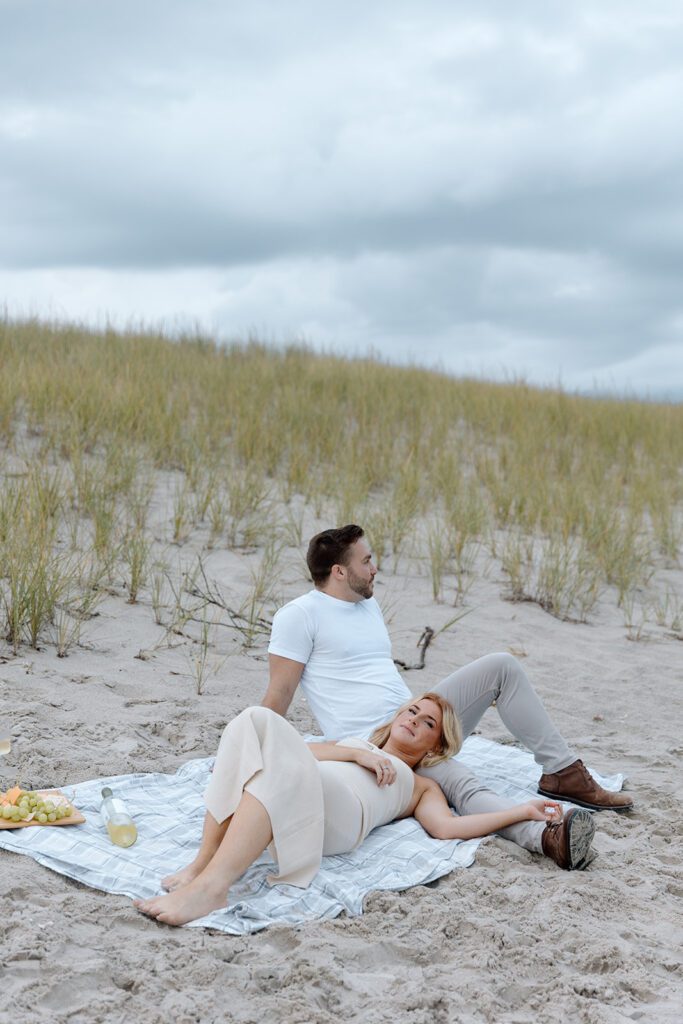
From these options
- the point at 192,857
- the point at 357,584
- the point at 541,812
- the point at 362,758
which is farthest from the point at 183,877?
the point at 357,584

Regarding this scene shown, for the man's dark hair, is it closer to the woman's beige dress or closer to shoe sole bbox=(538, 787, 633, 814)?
the woman's beige dress

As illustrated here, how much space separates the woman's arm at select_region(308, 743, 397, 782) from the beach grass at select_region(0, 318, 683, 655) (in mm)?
2449

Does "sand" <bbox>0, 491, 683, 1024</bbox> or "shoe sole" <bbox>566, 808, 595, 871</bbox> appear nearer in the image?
"sand" <bbox>0, 491, 683, 1024</bbox>

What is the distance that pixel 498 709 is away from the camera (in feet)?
14.0

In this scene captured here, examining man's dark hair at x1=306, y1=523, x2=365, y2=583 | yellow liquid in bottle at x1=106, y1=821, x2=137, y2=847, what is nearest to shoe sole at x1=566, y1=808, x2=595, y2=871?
man's dark hair at x1=306, y1=523, x2=365, y2=583

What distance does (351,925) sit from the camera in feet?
10.5

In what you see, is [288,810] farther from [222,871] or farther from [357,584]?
[357,584]

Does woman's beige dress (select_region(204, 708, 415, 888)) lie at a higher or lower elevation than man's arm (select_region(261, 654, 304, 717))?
lower

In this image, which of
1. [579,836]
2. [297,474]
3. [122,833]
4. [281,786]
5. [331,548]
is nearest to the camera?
[281,786]

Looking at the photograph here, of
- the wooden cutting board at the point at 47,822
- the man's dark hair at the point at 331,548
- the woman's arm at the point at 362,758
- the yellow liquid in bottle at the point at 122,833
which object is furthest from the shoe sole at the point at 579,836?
the wooden cutting board at the point at 47,822

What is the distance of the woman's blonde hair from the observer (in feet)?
13.2

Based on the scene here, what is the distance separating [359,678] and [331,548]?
546 mm

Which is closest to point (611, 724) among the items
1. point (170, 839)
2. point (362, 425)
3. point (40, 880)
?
point (170, 839)

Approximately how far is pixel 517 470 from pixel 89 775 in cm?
654
